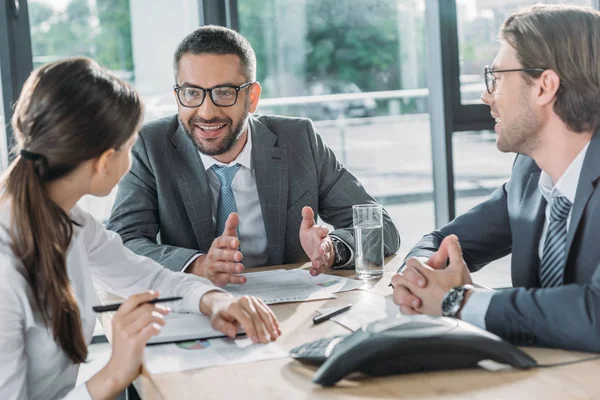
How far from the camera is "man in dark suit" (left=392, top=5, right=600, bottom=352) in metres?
1.35

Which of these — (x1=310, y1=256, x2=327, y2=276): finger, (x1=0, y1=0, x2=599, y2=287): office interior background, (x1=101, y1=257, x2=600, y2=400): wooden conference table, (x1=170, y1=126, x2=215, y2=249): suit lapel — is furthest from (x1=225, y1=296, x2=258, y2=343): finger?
(x1=0, y1=0, x2=599, y2=287): office interior background

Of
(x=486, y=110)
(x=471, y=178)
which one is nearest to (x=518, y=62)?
(x=486, y=110)

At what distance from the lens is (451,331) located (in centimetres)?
117

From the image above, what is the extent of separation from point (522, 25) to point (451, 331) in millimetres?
812

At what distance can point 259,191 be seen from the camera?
232 cm

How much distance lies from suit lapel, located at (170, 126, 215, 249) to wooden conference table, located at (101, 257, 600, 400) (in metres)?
0.94

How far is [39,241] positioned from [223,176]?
3.25ft

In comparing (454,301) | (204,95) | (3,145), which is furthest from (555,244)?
(3,145)

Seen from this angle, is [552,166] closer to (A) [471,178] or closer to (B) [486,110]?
(B) [486,110]

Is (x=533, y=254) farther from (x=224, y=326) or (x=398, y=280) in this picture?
(x=224, y=326)

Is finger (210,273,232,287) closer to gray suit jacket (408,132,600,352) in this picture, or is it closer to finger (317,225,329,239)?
finger (317,225,329,239)

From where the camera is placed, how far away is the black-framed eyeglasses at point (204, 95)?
223 centimetres

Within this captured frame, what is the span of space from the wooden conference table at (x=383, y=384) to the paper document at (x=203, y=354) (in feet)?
0.08

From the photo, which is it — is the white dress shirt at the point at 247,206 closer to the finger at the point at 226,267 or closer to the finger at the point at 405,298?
→ the finger at the point at 226,267
